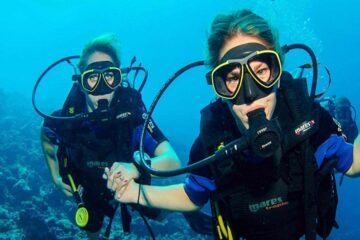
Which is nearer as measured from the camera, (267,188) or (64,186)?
(267,188)

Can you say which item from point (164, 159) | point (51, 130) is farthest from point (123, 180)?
point (51, 130)

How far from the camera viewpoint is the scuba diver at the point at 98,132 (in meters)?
4.44

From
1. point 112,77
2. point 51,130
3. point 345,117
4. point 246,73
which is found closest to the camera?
point 246,73

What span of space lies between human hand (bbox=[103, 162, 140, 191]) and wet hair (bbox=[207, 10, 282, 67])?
1.11m

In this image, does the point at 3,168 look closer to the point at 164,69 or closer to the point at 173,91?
the point at 173,91

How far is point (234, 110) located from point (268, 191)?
0.78 metres

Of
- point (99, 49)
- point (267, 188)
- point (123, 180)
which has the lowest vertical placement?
point (267, 188)

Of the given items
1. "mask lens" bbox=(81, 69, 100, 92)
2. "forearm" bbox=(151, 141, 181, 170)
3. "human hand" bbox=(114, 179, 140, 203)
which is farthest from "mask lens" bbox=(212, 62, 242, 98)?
"mask lens" bbox=(81, 69, 100, 92)

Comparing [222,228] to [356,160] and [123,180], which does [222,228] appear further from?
[356,160]

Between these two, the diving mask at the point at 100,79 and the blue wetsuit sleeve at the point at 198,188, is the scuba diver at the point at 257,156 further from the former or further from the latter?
the diving mask at the point at 100,79

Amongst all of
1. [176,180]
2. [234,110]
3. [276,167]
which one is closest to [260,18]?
[234,110]

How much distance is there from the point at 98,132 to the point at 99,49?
112 cm

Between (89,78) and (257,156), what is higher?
(89,78)

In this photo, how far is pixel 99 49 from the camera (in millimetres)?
4820
